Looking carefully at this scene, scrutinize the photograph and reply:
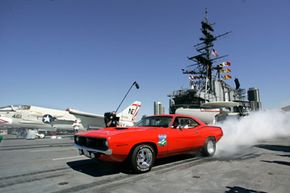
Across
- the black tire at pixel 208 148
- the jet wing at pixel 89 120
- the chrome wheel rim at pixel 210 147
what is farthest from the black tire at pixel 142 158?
the jet wing at pixel 89 120

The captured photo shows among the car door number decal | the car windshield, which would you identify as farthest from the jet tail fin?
the car door number decal

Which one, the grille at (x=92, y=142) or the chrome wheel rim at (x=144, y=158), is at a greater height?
the grille at (x=92, y=142)

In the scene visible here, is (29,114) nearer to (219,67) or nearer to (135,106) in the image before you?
(135,106)

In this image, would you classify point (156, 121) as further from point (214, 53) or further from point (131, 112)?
point (214, 53)

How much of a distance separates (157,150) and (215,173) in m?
1.60

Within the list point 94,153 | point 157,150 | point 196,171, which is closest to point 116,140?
point 94,153

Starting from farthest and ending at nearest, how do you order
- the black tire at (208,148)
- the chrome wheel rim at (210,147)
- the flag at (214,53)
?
1. the flag at (214,53)
2. the chrome wheel rim at (210,147)
3. the black tire at (208,148)

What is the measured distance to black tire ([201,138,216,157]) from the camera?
23.4 feet

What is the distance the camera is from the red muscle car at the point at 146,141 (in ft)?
15.3

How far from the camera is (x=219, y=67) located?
125 ft

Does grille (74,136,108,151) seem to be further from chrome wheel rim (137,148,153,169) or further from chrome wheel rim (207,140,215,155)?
chrome wheel rim (207,140,215,155)

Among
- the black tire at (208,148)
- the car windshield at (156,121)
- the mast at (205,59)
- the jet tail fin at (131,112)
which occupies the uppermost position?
the mast at (205,59)

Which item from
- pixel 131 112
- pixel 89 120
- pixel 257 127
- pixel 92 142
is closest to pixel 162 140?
pixel 92 142

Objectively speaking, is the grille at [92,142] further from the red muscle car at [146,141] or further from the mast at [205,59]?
the mast at [205,59]
